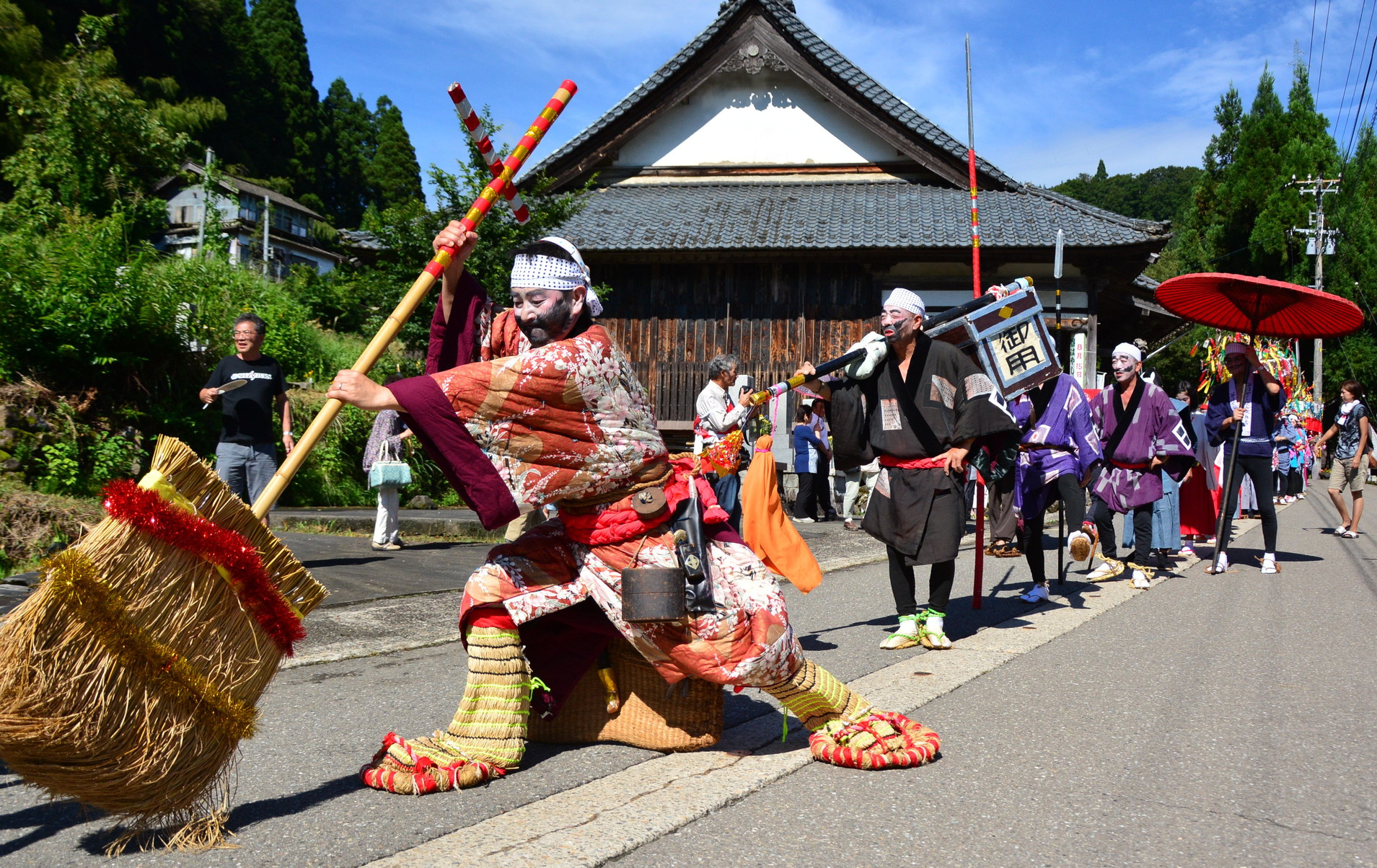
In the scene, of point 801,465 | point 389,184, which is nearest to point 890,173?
point 801,465

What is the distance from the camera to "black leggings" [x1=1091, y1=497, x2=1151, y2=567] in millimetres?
8359

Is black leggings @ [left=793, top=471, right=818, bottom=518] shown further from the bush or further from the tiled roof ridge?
the bush

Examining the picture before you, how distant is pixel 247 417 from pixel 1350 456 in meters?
12.7

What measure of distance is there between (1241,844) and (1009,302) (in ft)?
12.5

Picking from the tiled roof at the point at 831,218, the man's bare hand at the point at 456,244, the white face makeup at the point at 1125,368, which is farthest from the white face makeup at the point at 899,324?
the tiled roof at the point at 831,218

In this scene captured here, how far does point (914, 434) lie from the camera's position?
17.6 feet

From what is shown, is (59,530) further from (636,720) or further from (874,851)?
(874,851)

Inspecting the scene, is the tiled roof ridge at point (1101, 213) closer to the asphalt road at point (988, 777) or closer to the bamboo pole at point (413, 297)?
the asphalt road at point (988, 777)

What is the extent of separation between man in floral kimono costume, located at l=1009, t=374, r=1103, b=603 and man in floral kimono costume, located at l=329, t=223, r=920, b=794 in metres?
4.52

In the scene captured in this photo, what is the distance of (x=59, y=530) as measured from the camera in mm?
7840

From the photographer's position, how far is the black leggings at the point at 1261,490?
912 cm

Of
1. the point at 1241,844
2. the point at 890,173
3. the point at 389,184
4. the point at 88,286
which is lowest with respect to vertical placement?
the point at 1241,844

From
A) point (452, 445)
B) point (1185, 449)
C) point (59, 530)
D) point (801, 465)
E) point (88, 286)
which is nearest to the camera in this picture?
point (452, 445)

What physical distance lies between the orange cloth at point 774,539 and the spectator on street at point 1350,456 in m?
10.9
